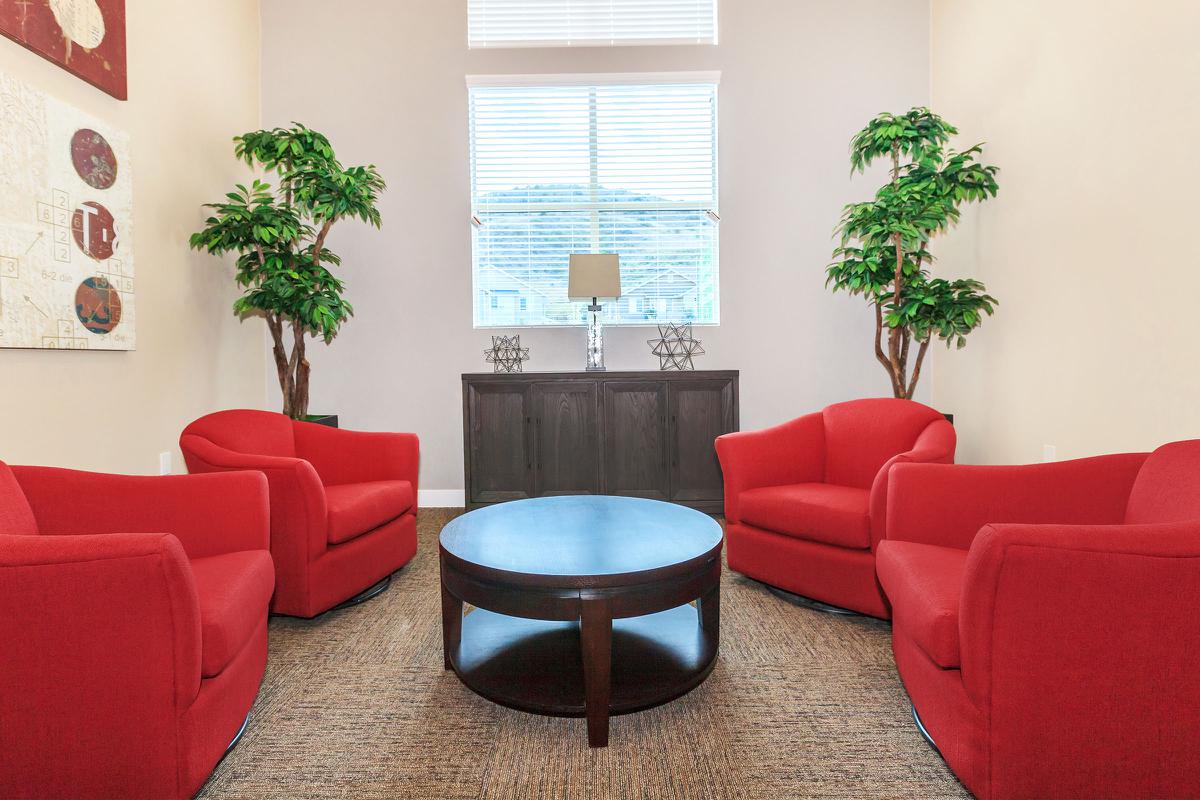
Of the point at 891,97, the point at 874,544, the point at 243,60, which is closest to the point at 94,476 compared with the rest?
the point at 874,544

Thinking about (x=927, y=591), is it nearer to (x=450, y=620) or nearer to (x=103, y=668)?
(x=450, y=620)

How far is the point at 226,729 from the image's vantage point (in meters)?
1.62

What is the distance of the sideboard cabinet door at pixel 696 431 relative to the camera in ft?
13.6

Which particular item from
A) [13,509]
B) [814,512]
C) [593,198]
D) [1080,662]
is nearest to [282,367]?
[13,509]

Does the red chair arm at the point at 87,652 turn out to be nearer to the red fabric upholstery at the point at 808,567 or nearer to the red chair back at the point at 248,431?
the red chair back at the point at 248,431

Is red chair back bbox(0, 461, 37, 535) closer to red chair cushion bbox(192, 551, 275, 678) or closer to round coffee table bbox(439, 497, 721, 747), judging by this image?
red chair cushion bbox(192, 551, 275, 678)

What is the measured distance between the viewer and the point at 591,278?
13.7ft

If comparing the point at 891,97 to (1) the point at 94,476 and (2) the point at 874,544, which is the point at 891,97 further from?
(1) the point at 94,476

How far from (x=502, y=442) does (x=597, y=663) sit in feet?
8.51

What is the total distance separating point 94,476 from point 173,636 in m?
0.88

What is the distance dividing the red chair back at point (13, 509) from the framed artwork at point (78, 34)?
1.86 m

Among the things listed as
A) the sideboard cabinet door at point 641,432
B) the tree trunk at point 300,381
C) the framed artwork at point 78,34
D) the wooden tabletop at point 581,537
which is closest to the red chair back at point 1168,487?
the wooden tabletop at point 581,537

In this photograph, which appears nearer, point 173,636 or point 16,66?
point 173,636

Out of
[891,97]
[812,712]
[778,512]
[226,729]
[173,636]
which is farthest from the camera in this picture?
[891,97]
